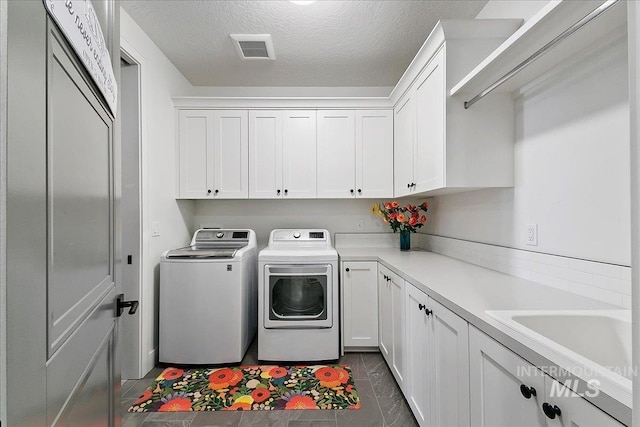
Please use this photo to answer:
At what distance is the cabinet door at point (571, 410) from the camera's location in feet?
1.97

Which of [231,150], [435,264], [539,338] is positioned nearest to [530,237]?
[435,264]

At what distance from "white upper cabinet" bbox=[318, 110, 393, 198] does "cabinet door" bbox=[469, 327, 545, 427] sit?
6.52 feet

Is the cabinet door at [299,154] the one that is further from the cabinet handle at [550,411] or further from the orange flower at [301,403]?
the cabinet handle at [550,411]

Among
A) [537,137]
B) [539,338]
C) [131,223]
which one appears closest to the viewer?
[539,338]

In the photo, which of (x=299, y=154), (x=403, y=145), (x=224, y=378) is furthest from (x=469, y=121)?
(x=224, y=378)

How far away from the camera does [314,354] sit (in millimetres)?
2402

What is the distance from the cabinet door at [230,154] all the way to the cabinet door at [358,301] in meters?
1.28

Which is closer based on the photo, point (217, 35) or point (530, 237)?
point (530, 237)

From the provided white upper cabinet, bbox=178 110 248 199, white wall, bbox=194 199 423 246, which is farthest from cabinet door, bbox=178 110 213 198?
white wall, bbox=194 199 423 246

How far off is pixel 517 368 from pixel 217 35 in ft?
8.97

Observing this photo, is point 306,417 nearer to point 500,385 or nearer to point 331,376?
point 331,376

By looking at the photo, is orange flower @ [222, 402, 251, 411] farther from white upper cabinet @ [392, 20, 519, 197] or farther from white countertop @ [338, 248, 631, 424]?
white upper cabinet @ [392, 20, 519, 197]

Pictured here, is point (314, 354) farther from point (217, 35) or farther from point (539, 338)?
point (217, 35)

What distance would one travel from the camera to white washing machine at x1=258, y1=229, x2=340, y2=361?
7.88 feet
